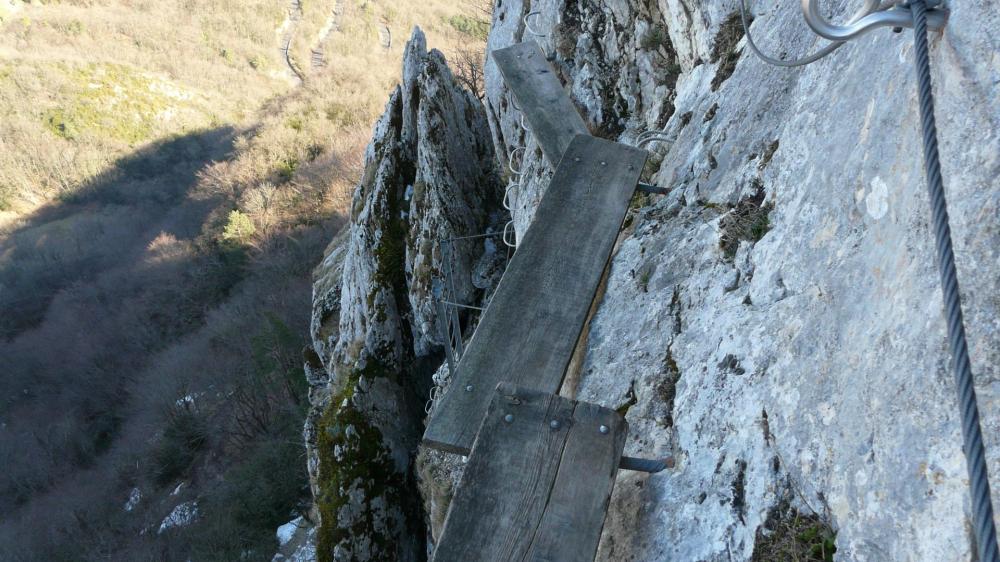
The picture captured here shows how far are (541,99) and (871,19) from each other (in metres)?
2.66

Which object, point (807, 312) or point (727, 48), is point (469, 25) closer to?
point (727, 48)

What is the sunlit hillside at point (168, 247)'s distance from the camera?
834 inches

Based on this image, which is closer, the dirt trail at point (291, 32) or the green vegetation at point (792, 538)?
the green vegetation at point (792, 538)

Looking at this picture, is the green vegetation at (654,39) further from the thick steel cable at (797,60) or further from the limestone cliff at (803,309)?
the thick steel cable at (797,60)

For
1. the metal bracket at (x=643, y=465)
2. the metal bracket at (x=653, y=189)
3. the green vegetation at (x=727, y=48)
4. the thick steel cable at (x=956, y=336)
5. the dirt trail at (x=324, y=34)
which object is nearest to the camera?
the thick steel cable at (x=956, y=336)

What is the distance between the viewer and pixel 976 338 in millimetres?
1173

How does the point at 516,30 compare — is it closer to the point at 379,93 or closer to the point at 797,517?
the point at 797,517

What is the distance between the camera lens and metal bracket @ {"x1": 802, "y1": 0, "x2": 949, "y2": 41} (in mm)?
1312

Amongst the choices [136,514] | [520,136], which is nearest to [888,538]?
[520,136]

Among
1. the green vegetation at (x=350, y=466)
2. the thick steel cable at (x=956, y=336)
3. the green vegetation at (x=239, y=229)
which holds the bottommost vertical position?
the green vegetation at (x=350, y=466)

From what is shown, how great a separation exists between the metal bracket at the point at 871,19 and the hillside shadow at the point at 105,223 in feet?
114

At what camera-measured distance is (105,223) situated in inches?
1446

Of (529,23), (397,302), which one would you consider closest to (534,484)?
(529,23)

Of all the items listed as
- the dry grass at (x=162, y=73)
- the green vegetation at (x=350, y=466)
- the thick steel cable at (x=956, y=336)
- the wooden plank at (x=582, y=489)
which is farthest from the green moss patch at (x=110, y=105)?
the thick steel cable at (x=956, y=336)
